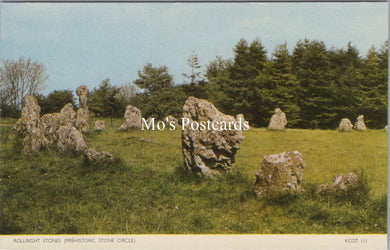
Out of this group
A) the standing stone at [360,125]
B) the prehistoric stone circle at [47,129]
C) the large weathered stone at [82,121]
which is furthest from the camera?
the large weathered stone at [82,121]

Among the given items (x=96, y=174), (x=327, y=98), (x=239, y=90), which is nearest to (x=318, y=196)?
(x=327, y=98)

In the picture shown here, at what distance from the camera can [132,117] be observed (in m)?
8.03

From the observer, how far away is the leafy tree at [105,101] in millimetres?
7930

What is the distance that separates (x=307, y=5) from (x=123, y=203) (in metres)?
6.01

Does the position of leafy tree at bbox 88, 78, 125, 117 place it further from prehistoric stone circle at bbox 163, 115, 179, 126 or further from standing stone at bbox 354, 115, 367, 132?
standing stone at bbox 354, 115, 367, 132

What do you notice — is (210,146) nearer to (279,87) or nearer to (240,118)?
(240,118)

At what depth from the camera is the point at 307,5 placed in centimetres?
701

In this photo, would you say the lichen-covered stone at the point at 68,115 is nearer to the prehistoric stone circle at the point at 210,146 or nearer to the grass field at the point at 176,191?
the grass field at the point at 176,191

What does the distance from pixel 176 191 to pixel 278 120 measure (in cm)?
299

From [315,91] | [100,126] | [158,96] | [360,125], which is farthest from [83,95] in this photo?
[360,125]

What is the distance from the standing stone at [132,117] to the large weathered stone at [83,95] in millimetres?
1180

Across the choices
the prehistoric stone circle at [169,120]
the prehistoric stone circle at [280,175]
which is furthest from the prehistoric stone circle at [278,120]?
the prehistoric stone circle at [169,120]

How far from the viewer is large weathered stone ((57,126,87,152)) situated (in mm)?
8609
